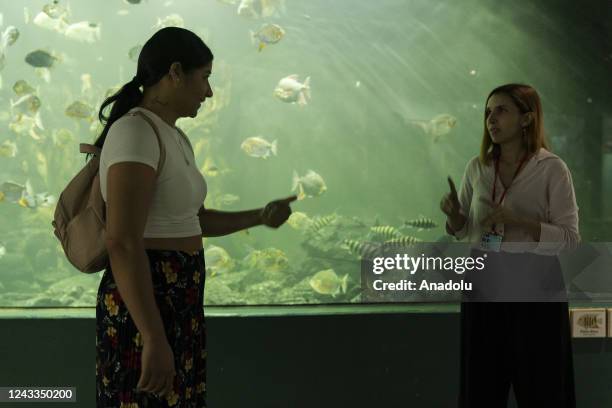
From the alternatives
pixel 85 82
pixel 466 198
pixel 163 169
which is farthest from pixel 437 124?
pixel 163 169

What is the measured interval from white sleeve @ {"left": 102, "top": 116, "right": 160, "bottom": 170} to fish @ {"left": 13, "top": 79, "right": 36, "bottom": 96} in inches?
108

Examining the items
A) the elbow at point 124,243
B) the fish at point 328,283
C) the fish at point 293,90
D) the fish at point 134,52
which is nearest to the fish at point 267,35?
the fish at point 293,90

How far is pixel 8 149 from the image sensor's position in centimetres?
400

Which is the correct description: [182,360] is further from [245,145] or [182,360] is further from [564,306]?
[245,145]

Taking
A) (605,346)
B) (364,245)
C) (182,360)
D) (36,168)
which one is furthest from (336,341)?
(36,168)

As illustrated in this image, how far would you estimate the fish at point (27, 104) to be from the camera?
4.04 meters

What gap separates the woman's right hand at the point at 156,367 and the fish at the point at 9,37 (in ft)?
9.99

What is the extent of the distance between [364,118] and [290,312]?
144 cm

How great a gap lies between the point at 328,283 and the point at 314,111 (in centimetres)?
116

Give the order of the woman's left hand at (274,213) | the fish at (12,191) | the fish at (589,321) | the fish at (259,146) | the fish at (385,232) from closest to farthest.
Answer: the woman's left hand at (274,213)
the fish at (589,321)
the fish at (12,191)
the fish at (385,232)
the fish at (259,146)

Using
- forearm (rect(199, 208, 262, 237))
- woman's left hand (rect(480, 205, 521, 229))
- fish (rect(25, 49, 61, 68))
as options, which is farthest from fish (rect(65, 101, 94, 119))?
woman's left hand (rect(480, 205, 521, 229))

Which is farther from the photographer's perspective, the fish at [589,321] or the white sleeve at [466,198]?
the fish at [589,321]

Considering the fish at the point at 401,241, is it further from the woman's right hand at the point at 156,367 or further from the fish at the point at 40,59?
the woman's right hand at the point at 156,367

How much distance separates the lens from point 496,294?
2475 millimetres
